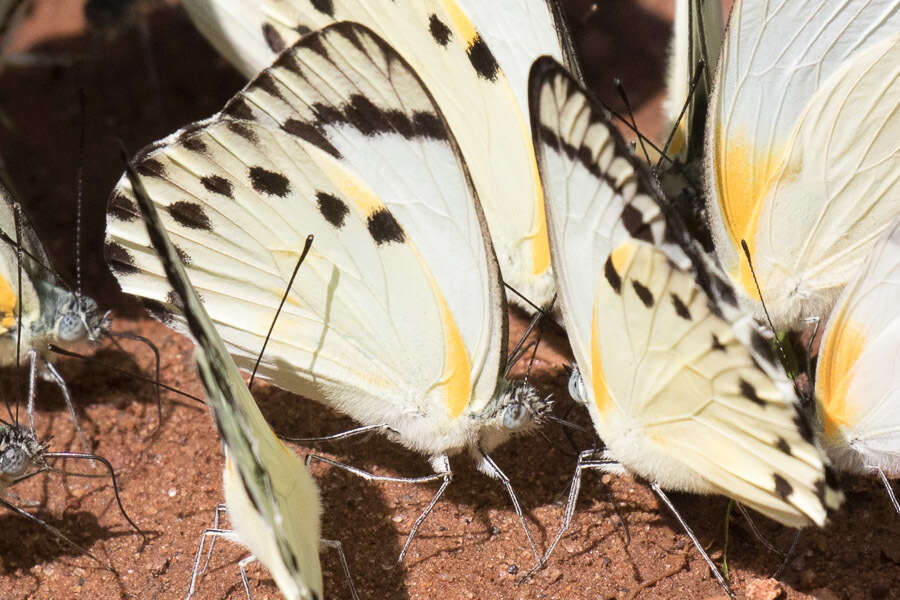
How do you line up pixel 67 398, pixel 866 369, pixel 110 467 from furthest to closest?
pixel 67 398
pixel 110 467
pixel 866 369

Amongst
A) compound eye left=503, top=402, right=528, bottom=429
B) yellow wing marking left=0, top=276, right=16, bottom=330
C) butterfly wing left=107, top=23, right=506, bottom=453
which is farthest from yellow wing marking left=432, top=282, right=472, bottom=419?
yellow wing marking left=0, top=276, right=16, bottom=330

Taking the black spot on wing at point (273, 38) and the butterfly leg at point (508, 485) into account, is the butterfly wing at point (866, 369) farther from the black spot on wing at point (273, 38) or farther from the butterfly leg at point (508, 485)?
the black spot on wing at point (273, 38)

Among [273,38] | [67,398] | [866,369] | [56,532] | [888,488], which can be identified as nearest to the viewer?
[866,369]

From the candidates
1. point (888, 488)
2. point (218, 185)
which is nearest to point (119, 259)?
point (218, 185)

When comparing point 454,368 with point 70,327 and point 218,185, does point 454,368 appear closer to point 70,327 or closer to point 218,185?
point 218,185

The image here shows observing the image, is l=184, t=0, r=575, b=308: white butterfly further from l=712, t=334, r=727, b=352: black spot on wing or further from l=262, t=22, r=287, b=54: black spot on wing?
l=712, t=334, r=727, b=352: black spot on wing

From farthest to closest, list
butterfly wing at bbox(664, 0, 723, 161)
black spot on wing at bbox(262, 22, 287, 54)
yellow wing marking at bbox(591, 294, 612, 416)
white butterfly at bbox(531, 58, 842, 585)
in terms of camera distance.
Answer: black spot on wing at bbox(262, 22, 287, 54) < butterfly wing at bbox(664, 0, 723, 161) < yellow wing marking at bbox(591, 294, 612, 416) < white butterfly at bbox(531, 58, 842, 585)
